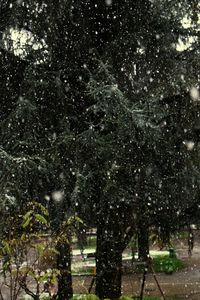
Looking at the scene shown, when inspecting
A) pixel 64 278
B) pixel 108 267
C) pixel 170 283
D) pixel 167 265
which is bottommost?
pixel 170 283

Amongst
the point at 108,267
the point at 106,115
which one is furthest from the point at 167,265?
the point at 106,115

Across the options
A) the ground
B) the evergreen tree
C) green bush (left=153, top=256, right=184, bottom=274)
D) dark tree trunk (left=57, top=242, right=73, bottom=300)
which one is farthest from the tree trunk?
green bush (left=153, top=256, right=184, bottom=274)

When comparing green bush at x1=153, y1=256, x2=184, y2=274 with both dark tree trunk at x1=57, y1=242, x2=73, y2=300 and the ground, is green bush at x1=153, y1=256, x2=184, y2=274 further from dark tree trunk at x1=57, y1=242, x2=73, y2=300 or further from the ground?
dark tree trunk at x1=57, y1=242, x2=73, y2=300

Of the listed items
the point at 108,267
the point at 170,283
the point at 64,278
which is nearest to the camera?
the point at 108,267

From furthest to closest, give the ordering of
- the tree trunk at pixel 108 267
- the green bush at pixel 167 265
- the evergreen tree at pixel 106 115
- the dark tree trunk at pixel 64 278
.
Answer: the green bush at pixel 167 265 < the dark tree trunk at pixel 64 278 < the tree trunk at pixel 108 267 < the evergreen tree at pixel 106 115

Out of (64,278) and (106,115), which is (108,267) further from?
(106,115)

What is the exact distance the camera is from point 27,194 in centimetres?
657

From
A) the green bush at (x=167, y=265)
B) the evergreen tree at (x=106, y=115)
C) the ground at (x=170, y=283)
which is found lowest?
the ground at (x=170, y=283)

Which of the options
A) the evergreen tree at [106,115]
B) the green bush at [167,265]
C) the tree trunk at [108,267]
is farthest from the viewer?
the green bush at [167,265]

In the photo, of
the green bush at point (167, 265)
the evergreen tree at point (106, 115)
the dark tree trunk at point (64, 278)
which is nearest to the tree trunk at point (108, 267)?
the evergreen tree at point (106, 115)

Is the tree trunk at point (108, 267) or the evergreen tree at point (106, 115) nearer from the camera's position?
the evergreen tree at point (106, 115)

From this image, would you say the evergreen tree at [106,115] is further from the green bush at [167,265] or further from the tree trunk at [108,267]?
the green bush at [167,265]

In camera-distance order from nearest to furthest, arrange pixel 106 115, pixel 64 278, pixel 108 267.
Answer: pixel 106 115, pixel 108 267, pixel 64 278

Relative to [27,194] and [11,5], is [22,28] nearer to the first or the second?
[11,5]
